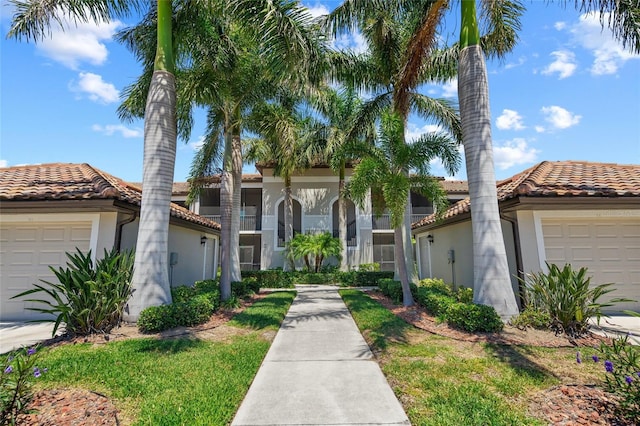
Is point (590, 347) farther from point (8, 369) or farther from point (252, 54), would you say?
point (252, 54)

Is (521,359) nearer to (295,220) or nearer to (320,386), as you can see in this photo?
(320,386)

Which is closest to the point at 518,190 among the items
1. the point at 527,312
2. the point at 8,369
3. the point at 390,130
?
the point at 527,312

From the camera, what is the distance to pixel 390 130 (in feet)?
29.7

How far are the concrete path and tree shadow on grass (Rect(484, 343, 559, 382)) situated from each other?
2.05 metres

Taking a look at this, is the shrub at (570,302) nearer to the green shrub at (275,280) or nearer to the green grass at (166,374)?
the green grass at (166,374)

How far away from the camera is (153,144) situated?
736 cm

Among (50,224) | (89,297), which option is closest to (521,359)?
(89,297)

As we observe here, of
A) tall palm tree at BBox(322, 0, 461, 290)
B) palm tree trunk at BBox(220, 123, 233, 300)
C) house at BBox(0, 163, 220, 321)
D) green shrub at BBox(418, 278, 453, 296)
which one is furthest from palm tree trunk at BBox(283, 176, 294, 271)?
house at BBox(0, 163, 220, 321)

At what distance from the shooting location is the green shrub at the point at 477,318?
6.14 metres

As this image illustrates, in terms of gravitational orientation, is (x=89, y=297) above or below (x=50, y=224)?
below

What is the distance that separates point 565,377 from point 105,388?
627 cm

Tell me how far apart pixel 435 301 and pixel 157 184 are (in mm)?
7470

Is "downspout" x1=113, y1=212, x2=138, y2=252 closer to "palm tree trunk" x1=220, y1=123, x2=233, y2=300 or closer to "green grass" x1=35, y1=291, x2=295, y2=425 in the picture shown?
"palm tree trunk" x1=220, y1=123, x2=233, y2=300

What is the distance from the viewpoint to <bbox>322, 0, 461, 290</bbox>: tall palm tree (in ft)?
29.6
